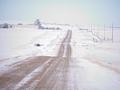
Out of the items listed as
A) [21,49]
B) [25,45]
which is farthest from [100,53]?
[25,45]

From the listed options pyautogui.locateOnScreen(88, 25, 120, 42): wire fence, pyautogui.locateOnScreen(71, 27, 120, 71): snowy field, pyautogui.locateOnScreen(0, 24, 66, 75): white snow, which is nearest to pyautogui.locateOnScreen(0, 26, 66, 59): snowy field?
pyautogui.locateOnScreen(0, 24, 66, 75): white snow

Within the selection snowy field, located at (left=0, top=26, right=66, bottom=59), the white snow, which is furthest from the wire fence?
the white snow

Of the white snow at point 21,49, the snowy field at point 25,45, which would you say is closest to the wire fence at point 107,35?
the snowy field at point 25,45

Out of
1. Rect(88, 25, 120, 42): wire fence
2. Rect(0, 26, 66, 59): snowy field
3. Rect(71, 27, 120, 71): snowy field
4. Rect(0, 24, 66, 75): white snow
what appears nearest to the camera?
Rect(0, 24, 66, 75): white snow

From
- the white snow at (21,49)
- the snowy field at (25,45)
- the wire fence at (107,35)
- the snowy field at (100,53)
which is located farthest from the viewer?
the wire fence at (107,35)

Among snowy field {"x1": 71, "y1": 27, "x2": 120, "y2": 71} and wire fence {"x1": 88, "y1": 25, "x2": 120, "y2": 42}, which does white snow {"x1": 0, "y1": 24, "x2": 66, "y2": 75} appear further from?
wire fence {"x1": 88, "y1": 25, "x2": 120, "y2": 42}

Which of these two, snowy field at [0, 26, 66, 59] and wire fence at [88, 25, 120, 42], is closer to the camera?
snowy field at [0, 26, 66, 59]

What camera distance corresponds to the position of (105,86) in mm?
12781

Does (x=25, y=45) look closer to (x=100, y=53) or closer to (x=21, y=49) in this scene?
(x=21, y=49)

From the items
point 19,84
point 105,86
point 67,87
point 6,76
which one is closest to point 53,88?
point 67,87

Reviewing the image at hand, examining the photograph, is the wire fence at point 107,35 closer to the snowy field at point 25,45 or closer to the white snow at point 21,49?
the snowy field at point 25,45

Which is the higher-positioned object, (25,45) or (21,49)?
(21,49)

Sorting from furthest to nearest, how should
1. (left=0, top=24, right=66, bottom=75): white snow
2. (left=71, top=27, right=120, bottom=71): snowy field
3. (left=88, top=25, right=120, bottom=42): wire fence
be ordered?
(left=88, top=25, right=120, bottom=42): wire fence, (left=71, top=27, right=120, bottom=71): snowy field, (left=0, top=24, right=66, bottom=75): white snow

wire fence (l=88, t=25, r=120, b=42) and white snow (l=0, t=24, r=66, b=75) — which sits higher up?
white snow (l=0, t=24, r=66, b=75)
